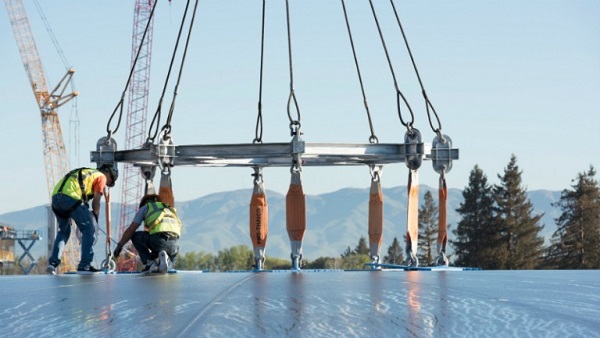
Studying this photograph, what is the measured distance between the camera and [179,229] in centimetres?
2727

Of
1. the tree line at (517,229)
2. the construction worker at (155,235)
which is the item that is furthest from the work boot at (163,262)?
the tree line at (517,229)

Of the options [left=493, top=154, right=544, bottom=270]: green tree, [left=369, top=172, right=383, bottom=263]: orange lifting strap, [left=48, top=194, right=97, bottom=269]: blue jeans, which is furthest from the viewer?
[left=493, top=154, right=544, bottom=270]: green tree

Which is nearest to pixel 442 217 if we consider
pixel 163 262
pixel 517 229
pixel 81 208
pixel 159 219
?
pixel 159 219

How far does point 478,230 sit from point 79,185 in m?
131

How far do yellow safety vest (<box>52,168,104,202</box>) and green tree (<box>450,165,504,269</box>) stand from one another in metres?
123

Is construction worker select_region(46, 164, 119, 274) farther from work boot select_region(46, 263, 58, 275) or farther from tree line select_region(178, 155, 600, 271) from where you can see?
tree line select_region(178, 155, 600, 271)

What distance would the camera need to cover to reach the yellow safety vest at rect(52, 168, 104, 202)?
1101 inches

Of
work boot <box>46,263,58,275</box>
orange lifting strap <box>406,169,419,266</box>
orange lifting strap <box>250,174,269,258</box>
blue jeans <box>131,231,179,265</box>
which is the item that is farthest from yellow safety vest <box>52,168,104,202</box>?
orange lifting strap <box>406,169,419,266</box>

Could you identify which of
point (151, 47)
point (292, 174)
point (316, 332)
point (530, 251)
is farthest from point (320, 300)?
point (151, 47)

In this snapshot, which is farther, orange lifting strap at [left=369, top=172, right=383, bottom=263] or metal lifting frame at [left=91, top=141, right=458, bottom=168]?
orange lifting strap at [left=369, top=172, right=383, bottom=263]

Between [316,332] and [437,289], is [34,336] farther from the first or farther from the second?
[437,289]

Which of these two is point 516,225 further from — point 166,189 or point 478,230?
point 166,189

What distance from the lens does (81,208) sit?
28031 mm

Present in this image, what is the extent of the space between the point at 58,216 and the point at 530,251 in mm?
129418
